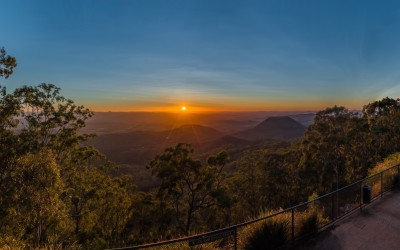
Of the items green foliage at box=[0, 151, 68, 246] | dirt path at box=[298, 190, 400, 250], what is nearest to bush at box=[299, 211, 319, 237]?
dirt path at box=[298, 190, 400, 250]

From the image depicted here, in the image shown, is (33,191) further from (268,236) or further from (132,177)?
(132,177)

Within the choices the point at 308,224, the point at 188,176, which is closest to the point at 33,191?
the point at 308,224

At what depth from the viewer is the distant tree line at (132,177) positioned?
504 inches

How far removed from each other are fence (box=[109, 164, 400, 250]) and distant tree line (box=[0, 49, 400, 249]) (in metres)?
1.13

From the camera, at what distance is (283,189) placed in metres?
50.7

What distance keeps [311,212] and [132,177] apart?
32633mm

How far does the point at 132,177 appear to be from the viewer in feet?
130

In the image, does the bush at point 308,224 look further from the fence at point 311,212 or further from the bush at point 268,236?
the bush at point 268,236

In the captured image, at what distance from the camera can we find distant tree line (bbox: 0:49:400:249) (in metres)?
12.8

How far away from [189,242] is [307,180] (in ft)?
138

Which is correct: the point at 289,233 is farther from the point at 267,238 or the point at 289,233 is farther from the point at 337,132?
the point at 337,132

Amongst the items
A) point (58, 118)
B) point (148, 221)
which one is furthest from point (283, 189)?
point (58, 118)

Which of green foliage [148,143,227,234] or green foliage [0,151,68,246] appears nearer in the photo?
green foliage [0,151,68,246]

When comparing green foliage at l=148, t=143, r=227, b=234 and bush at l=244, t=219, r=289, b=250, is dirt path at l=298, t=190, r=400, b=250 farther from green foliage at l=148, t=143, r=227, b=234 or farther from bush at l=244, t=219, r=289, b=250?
green foliage at l=148, t=143, r=227, b=234
